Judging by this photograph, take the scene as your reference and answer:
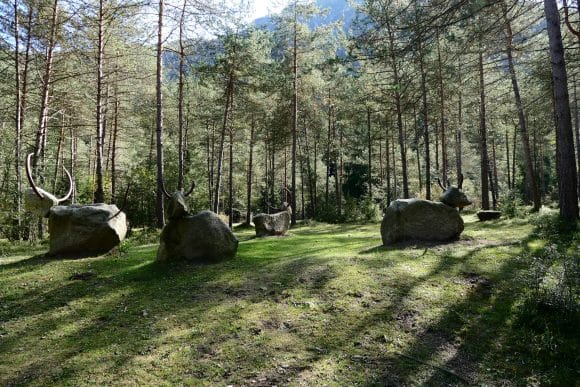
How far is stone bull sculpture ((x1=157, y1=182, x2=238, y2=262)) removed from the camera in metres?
7.67

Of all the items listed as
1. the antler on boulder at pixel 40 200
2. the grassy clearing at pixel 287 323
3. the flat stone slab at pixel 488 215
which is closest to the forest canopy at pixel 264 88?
the flat stone slab at pixel 488 215

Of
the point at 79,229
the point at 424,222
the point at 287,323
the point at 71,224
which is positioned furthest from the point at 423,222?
the point at 71,224

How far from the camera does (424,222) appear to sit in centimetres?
895

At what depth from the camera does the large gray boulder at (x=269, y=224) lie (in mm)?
14203

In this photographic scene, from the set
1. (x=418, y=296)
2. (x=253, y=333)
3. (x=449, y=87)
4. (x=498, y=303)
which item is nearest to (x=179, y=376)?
(x=253, y=333)

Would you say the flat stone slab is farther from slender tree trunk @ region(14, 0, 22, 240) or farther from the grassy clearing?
slender tree trunk @ region(14, 0, 22, 240)

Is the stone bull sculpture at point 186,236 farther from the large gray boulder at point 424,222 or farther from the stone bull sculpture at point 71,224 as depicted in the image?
the large gray boulder at point 424,222

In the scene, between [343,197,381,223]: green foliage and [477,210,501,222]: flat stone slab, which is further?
[343,197,381,223]: green foliage

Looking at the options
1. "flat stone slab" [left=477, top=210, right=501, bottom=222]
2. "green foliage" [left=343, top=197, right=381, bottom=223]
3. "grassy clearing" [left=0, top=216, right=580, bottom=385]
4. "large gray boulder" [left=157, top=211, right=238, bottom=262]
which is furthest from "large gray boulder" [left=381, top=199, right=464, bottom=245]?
"green foliage" [left=343, top=197, right=381, bottom=223]

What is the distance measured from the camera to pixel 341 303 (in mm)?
5617

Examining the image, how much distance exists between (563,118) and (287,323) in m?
8.29

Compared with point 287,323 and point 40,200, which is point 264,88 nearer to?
point 40,200

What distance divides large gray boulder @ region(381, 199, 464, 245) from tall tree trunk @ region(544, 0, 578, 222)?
8.43ft

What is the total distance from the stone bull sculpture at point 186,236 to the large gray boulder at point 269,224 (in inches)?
248
